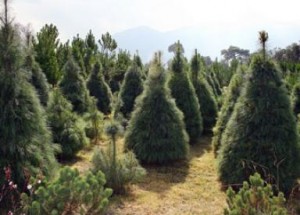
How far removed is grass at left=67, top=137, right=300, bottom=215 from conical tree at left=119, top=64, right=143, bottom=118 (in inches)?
120

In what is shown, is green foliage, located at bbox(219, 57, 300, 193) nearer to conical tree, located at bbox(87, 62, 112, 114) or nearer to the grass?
the grass

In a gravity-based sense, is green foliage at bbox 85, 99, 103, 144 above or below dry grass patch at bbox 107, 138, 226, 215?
above

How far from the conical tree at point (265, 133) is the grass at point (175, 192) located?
644 mm

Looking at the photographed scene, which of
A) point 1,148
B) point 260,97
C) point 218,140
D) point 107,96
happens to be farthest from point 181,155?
point 107,96

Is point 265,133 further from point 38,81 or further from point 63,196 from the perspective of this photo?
point 38,81

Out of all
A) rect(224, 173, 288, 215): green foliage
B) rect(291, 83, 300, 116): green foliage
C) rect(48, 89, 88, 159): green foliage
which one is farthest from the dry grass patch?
rect(291, 83, 300, 116): green foliage

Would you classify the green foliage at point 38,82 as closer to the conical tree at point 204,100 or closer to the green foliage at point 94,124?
the green foliage at point 94,124

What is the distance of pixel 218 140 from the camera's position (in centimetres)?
1120

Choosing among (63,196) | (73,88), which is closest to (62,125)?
(73,88)

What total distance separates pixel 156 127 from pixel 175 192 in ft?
7.27

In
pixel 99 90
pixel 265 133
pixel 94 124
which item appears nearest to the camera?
pixel 265 133

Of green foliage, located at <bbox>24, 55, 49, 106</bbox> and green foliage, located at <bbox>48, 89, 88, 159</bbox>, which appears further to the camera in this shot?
green foliage, located at <bbox>24, 55, 49, 106</bbox>

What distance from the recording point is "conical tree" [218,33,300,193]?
761 centimetres

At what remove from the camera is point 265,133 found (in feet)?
25.3
